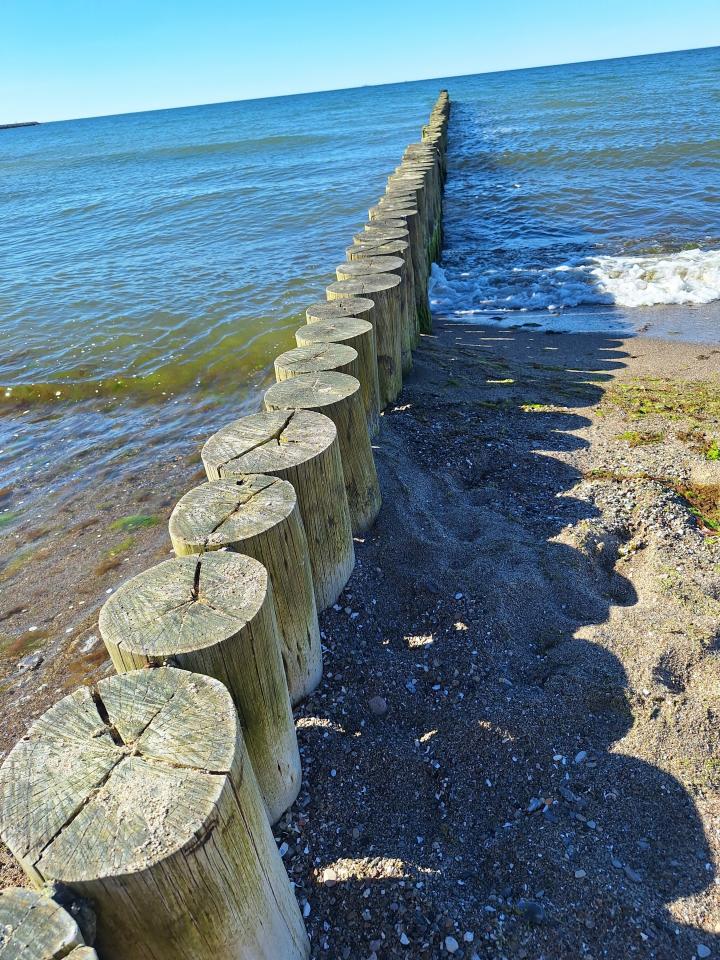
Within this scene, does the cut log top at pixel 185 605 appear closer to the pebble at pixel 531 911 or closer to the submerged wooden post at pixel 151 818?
the submerged wooden post at pixel 151 818

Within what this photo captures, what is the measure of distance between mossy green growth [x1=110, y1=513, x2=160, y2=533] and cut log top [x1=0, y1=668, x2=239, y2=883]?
3.63 metres

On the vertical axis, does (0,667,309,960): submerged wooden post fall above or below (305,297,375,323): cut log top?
below

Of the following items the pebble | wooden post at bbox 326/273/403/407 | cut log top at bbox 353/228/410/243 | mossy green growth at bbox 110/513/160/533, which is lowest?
mossy green growth at bbox 110/513/160/533

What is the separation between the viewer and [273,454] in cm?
319

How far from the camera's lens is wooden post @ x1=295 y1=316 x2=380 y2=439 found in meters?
4.54

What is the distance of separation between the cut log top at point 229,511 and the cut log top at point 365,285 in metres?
2.97

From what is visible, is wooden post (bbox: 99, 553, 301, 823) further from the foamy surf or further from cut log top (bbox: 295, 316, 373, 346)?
the foamy surf

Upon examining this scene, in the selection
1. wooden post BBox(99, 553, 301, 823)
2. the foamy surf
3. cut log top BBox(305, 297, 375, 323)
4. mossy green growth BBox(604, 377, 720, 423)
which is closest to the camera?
wooden post BBox(99, 553, 301, 823)

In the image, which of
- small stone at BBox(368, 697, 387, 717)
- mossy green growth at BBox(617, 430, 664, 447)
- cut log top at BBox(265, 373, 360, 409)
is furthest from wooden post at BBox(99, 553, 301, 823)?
mossy green growth at BBox(617, 430, 664, 447)

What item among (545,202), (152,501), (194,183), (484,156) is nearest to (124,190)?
(194,183)

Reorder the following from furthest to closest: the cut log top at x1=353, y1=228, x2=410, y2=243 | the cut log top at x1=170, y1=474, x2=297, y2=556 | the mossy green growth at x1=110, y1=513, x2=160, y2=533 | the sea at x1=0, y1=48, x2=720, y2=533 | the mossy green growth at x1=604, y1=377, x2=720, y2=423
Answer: the sea at x1=0, y1=48, x2=720, y2=533 → the cut log top at x1=353, y1=228, x2=410, y2=243 → the mossy green growth at x1=604, y1=377, x2=720, y2=423 → the mossy green growth at x1=110, y1=513, x2=160, y2=533 → the cut log top at x1=170, y1=474, x2=297, y2=556

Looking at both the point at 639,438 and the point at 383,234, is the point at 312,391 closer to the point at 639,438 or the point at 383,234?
the point at 639,438

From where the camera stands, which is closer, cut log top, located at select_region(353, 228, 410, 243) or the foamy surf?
cut log top, located at select_region(353, 228, 410, 243)

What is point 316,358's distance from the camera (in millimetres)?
4234
